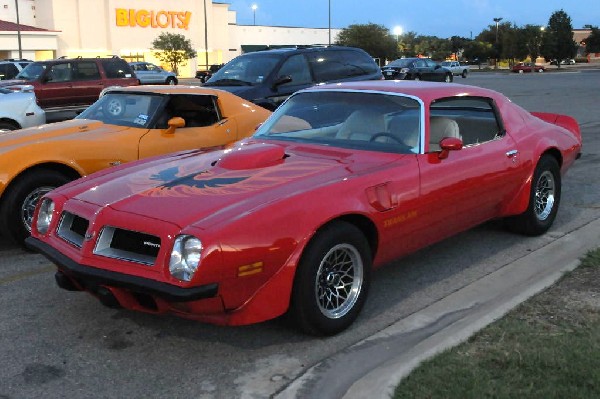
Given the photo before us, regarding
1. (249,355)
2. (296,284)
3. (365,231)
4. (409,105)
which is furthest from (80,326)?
(409,105)

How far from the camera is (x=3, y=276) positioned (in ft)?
16.7

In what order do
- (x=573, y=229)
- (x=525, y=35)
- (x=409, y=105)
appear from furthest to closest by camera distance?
(x=525, y=35) → (x=573, y=229) → (x=409, y=105)

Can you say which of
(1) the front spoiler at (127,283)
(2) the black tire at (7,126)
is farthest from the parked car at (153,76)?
(1) the front spoiler at (127,283)

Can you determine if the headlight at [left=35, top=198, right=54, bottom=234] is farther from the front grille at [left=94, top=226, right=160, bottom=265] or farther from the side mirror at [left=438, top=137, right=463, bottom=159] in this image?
the side mirror at [left=438, top=137, right=463, bottom=159]

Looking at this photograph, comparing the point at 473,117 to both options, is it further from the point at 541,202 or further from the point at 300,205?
the point at 300,205

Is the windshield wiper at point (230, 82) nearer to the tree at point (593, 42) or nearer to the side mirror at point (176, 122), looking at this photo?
the side mirror at point (176, 122)

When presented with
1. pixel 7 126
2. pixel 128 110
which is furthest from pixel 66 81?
pixel 128 110

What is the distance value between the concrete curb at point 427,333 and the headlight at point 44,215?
1.96 meters

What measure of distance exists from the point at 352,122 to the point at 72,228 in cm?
214

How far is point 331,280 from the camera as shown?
3.86 metres

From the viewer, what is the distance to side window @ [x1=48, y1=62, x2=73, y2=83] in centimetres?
1568

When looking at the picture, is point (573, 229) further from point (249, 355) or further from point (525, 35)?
point (525, 35)

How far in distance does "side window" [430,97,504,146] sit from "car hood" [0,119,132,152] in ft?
10.4

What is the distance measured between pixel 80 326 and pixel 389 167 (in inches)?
86.6
